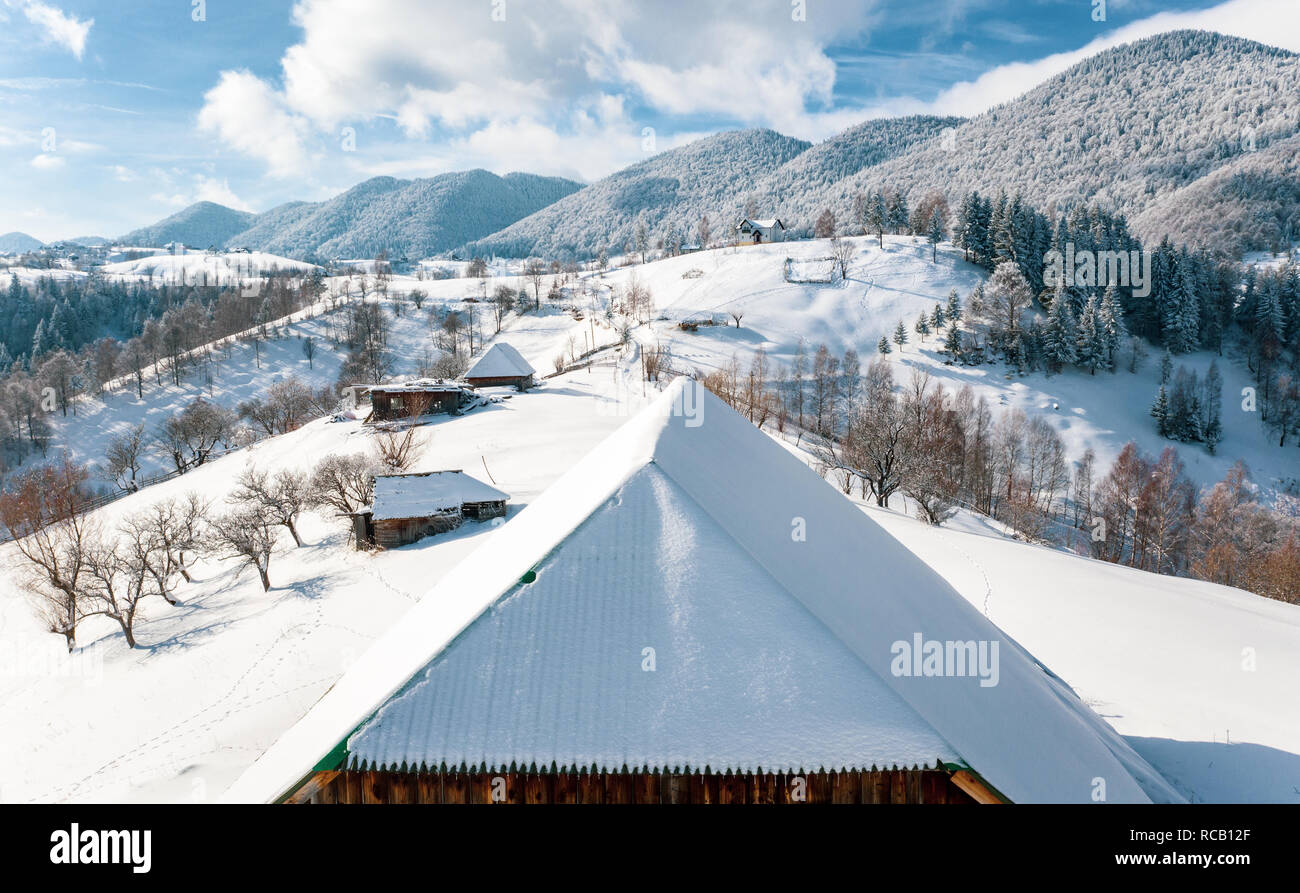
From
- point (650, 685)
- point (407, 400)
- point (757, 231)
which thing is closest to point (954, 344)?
point (757, 231)

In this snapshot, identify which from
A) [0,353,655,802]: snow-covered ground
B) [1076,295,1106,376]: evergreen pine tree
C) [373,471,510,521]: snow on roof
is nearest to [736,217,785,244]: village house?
[1076,295,1106,376]: evergreen pine tree

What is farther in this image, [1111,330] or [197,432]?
[1111,330]

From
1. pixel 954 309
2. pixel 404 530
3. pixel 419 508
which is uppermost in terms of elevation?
pixel 954 309

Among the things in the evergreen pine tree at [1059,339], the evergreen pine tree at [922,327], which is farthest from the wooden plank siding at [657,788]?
the evergreen pine tree at [922,327]

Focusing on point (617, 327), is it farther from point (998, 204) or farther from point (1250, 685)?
point (1250, 685)

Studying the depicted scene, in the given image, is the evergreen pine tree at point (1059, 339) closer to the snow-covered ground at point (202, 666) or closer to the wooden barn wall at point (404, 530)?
the snow-covered ground at point (202, 666)

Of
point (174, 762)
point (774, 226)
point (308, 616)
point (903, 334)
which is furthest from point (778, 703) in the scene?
point (774, 226)

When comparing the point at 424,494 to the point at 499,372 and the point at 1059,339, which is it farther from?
the point at 1059,339
